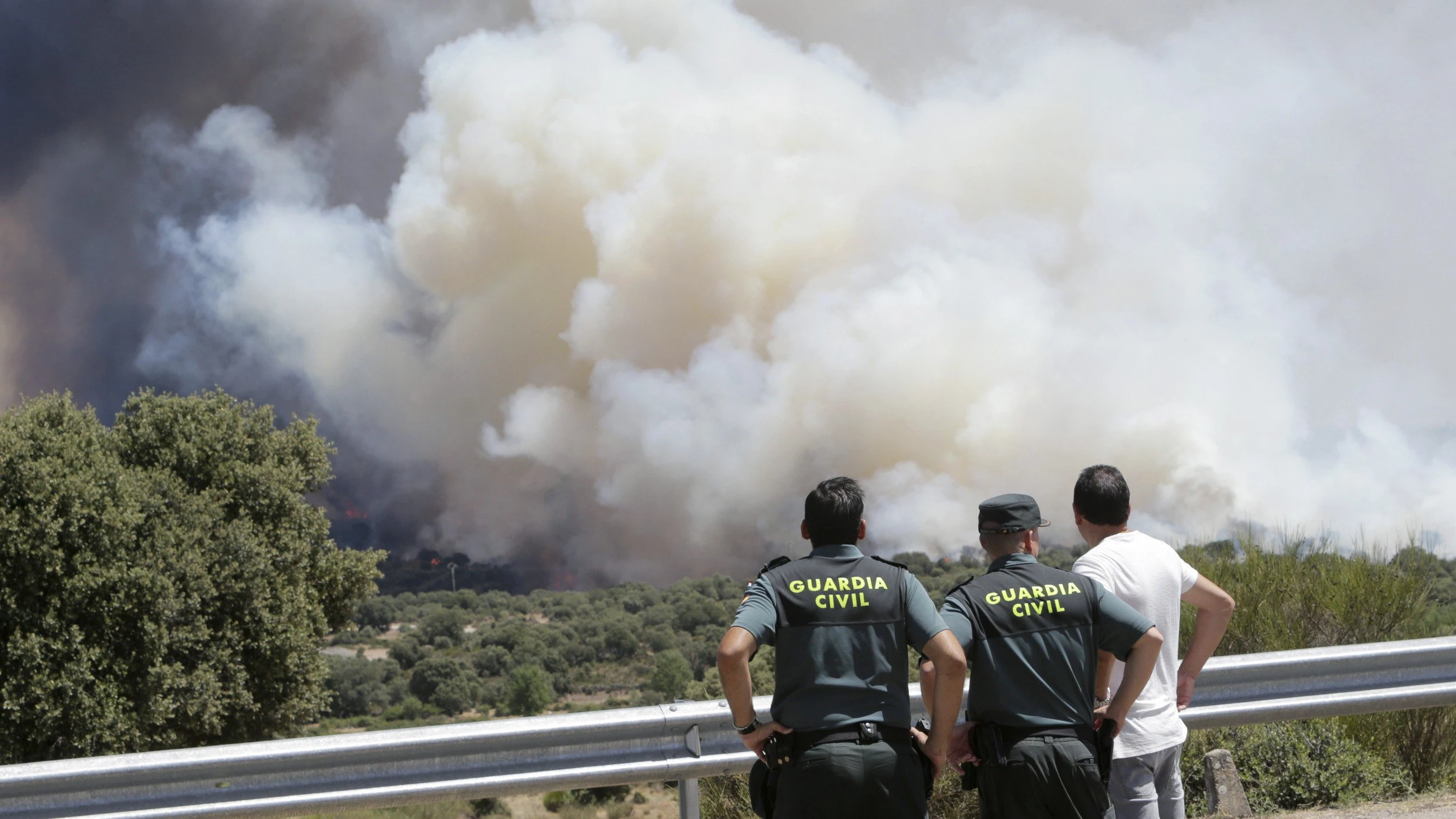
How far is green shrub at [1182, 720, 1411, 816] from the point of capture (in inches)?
243

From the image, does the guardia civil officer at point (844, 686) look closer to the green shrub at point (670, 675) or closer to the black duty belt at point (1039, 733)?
the black duty belt at point (1039, 733)

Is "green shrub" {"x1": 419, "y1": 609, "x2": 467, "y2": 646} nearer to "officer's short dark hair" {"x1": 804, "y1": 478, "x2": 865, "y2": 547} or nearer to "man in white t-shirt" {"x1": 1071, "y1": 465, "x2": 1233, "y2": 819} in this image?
"man in white t-shirt" {"x1": 1071, "y1": 465, "x2": 1233, "y2": 819}

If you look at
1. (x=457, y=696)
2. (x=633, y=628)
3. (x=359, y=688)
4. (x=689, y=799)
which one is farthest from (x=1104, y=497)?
(x=633, y=628)

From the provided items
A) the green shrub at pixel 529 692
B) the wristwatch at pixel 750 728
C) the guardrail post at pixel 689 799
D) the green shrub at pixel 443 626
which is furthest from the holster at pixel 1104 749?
the green shrub at pixel 443 626

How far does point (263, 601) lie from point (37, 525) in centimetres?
406

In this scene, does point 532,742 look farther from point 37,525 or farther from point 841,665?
point 37,525

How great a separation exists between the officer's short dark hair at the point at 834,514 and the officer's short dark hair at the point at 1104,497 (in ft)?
2.95

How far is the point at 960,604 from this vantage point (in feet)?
11.2

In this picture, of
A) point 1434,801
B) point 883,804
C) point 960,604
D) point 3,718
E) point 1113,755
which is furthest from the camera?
point 3,718

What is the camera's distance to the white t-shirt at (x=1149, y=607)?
3.64m

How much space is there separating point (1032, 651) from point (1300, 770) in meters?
4.00

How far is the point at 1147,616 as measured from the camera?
3654mm

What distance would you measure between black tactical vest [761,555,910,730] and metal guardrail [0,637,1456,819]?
2.78 feet

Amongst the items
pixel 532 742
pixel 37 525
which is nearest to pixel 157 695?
pixel 37 525
